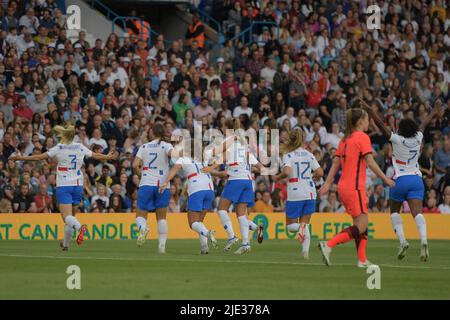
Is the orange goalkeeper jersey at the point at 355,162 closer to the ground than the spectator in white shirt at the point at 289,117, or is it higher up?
closer to the ground

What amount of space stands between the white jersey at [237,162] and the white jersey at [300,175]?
1.38 meters

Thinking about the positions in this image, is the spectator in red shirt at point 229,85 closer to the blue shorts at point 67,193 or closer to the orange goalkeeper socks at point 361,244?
the blue shorts at point 67,193

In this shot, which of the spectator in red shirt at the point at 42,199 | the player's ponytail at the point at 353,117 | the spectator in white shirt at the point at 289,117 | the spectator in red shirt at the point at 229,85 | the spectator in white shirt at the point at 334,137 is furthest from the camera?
the spectator in red shirt at the point at 229,85

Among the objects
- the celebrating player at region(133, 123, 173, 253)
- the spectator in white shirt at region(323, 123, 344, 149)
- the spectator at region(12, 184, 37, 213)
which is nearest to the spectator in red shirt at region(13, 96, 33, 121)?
the spectator at region(12, 184, 37, 213)

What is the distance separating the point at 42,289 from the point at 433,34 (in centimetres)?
2732

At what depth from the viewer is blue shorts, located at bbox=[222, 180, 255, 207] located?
22125 mm

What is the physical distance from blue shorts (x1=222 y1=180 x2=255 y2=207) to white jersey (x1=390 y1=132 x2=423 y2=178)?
3210 mm

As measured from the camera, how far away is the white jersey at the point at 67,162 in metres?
22.3

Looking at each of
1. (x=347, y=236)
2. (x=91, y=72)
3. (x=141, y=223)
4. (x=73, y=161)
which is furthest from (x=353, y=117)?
(x=91, y=72)

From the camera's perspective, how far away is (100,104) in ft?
104

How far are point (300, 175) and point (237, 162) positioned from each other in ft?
5.45

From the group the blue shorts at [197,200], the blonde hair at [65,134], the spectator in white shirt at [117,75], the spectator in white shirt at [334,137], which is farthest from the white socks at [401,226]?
the spectator in white shirt at [117,75]

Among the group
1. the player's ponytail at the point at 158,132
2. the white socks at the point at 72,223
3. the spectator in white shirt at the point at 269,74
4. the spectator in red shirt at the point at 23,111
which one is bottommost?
the white socks at the point at 72,223

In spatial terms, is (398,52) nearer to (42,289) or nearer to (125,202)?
(125,202)
